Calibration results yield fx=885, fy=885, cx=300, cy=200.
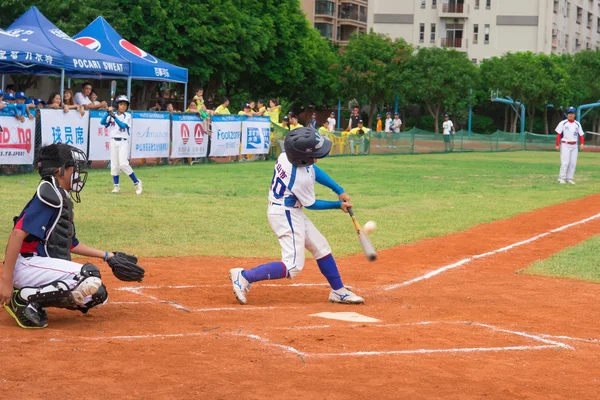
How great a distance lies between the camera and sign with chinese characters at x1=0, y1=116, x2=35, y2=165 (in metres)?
21.6

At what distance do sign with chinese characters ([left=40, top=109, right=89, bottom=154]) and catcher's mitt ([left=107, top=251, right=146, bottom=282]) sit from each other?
1555 cm

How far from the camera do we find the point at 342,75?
72438mm

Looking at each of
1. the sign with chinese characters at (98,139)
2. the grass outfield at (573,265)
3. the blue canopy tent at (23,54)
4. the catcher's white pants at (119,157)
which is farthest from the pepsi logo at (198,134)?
the grass outfield at (573,265)

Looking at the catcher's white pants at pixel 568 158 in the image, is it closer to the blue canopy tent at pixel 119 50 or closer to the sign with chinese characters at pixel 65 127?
the blue canopy tent at pixel 119 50

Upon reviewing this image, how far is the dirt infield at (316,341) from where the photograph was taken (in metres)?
5.59

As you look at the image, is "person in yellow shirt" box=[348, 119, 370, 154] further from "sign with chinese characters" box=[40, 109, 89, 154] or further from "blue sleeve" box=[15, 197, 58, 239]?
"blue sleeve" box=[15, 197, 58, 239]

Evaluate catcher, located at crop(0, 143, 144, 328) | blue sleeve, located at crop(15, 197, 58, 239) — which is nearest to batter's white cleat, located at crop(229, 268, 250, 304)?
catcher, located at crop(0, 143, 144, 328)

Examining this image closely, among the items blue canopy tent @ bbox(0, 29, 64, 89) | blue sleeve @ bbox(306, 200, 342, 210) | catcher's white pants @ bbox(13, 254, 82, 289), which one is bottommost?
catcher's white pants @ bbox(13, 254, 82, 289)

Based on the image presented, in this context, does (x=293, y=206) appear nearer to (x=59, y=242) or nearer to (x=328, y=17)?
(x=59, y=242)

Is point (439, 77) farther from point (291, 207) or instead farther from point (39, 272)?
point (39, 272)

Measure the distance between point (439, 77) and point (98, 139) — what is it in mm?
51755

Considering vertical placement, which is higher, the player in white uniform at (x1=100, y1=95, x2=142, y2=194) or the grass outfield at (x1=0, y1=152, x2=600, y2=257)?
the player in white uniform at (x1=100, y1=95, x2=142, y2=194)

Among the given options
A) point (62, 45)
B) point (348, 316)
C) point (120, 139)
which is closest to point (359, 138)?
point (62, 45)

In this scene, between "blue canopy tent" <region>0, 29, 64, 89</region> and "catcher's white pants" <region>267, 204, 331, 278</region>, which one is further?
"blue canopy tent" <region>0, 29, 64, 89</region>
